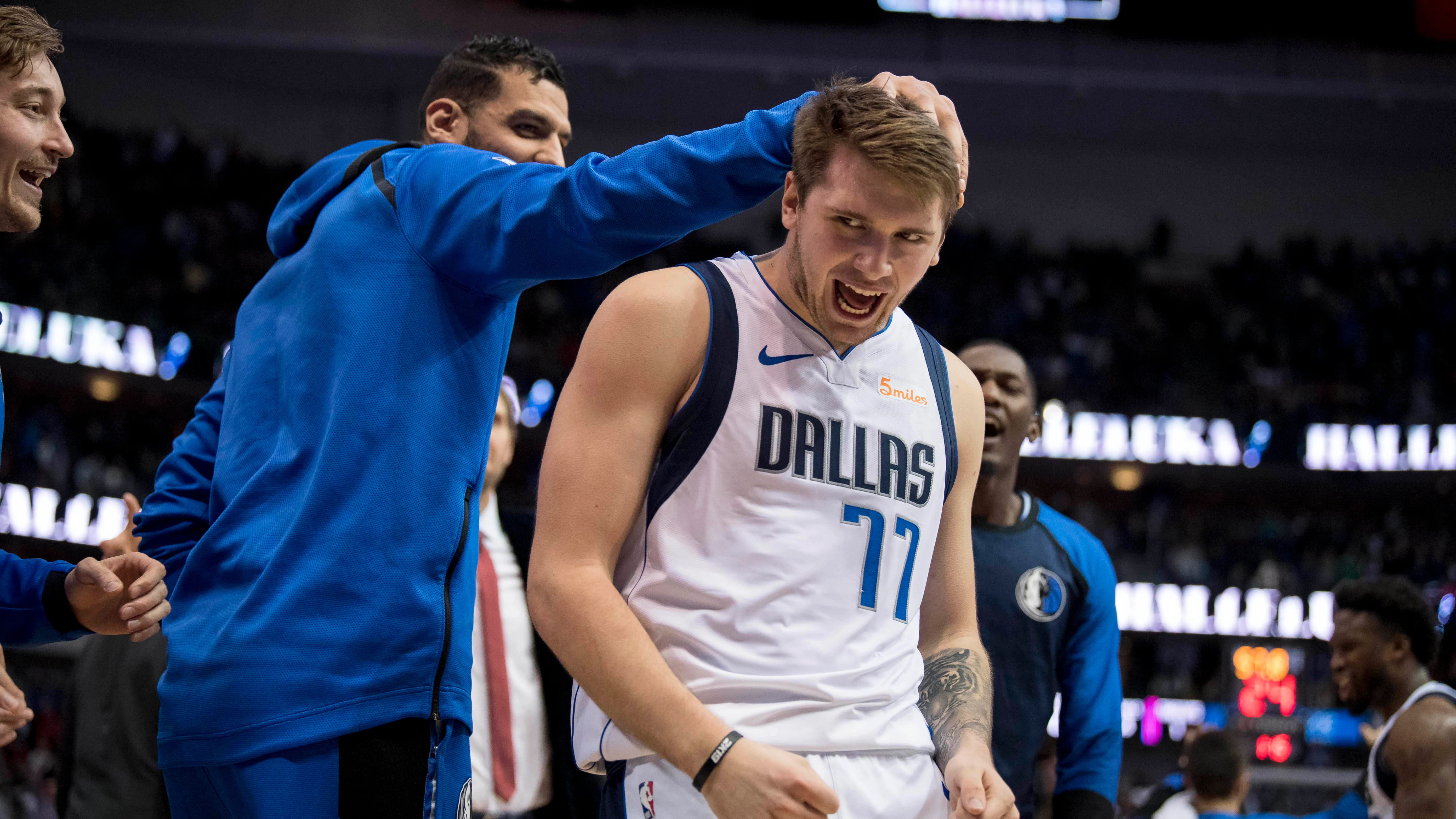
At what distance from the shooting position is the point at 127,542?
2281mm

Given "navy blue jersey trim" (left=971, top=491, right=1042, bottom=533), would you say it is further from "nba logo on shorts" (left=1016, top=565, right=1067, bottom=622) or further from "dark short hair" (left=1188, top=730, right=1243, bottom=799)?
"dark short hair" (left=1188, top=730, right=1243, bottom=799)

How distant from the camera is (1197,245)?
2556 cm

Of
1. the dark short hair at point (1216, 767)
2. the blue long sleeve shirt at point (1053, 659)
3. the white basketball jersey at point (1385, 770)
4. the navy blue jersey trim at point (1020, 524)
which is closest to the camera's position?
the blue long sleeve shirt at point (1053, 659)

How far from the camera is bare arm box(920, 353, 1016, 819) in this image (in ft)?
6.53

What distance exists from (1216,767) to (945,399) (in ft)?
15.9

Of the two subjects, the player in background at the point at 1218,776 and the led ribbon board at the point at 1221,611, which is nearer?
the player in background at the point at 1218,776

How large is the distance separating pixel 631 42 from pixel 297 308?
21.4 meters

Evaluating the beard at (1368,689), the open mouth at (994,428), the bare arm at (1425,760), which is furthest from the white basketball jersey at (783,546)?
the beard at (1368,689)

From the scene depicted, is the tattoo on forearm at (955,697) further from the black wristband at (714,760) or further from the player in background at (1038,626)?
the player in background at (1038,626)

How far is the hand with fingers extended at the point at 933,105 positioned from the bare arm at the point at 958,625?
0.43 metres

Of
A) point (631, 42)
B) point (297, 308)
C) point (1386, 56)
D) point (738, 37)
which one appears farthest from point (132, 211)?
point (1386, 56)

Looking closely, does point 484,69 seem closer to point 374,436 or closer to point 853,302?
point 374,436

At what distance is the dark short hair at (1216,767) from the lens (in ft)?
20.0

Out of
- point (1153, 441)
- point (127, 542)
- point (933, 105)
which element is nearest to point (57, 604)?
point (127, 542)
